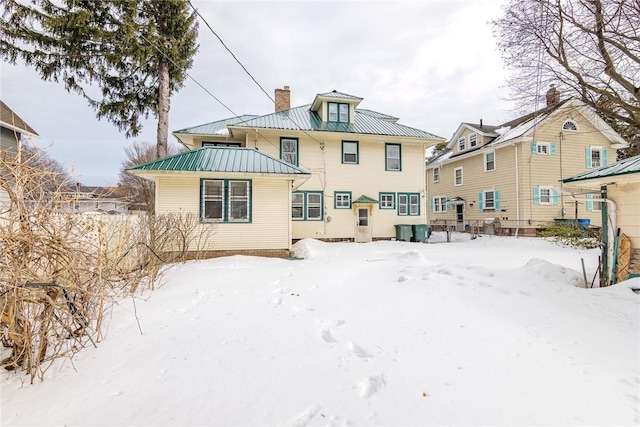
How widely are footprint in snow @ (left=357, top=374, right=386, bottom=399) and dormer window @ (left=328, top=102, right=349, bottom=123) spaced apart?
15267mm

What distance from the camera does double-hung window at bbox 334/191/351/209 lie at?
1544cm

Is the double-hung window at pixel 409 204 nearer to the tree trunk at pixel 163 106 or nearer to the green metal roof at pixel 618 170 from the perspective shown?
the green metal roof at pixel 618 170

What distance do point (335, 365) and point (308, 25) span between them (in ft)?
30.8

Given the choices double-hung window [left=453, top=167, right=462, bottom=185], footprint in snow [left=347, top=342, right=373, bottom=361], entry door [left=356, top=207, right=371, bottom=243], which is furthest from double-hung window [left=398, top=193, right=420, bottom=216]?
footprint in snow [left=347, top=342, right=373, bottom=361]

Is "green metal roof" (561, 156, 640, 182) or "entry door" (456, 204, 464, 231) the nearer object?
"green metal roof" (561, 156, 640, 182)

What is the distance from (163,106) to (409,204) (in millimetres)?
13576

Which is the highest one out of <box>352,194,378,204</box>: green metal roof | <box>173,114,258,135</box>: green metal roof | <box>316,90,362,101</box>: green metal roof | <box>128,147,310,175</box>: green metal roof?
<box>316,90,362,101</box>: green metal roof

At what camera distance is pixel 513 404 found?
244cm

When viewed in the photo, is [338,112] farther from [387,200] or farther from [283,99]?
[387,200]

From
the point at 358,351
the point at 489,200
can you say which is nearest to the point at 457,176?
the point at 489,200

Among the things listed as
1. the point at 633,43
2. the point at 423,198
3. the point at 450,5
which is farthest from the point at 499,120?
the point at 423,198

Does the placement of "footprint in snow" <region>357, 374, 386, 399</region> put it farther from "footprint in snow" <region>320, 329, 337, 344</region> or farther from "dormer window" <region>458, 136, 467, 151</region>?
"dormer window" <region>458, 136, 467, 151</region>

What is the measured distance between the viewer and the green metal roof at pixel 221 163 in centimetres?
991

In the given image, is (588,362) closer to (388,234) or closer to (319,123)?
(388,234)
